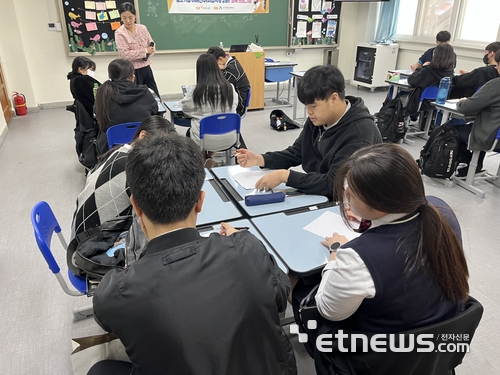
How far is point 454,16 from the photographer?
598 cm

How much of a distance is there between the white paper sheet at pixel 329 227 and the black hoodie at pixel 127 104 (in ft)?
6.70

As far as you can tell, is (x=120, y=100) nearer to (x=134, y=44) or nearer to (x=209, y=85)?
(x=209, y=85)

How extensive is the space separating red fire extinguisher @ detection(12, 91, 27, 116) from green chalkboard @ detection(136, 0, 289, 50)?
217cm

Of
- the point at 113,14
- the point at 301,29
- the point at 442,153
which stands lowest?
the point at 442,153

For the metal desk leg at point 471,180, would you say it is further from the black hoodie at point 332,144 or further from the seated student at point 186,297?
the seated student at point 186,297

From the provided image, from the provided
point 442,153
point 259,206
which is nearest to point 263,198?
point 259,206

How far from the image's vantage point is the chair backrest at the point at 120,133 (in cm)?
283

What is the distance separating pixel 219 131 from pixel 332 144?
1.49 meters

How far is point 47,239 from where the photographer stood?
1521mm

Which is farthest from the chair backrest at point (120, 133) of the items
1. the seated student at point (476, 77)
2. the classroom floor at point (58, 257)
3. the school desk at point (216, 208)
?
the seated student at point (476, 77)

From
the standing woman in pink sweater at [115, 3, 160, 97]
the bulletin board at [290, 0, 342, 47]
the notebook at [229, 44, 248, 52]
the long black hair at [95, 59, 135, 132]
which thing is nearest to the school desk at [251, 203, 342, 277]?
the long black hair at [95, 59, 135, 132]

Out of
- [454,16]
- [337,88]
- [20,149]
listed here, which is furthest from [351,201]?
[454,16]

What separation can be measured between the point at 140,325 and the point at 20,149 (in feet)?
14.4

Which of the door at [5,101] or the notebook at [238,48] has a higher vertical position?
the notebook at [238,48]
